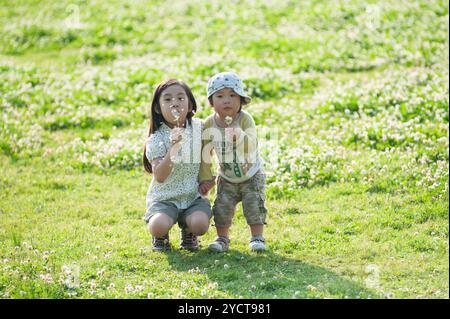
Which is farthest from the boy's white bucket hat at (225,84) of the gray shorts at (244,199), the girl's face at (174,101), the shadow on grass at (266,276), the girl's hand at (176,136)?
the shadow on grass at (266,276)

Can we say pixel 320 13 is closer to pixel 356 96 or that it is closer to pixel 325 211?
pixel 356 96

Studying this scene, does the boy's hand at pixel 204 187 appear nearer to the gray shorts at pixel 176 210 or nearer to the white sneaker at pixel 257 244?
the gray shorts at pixel 176 210

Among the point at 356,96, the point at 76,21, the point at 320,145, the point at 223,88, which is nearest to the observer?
the point at 223,88

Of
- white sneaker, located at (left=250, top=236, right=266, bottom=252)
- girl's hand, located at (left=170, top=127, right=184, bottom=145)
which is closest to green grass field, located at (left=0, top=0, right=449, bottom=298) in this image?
white sneaker, located at (left=250, top=236, right=266, bottom=252)

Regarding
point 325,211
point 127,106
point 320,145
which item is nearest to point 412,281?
point 325,211

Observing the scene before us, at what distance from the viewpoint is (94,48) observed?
2098 cm

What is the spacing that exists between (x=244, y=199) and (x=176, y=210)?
0.83 metres

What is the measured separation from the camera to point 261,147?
12.1m

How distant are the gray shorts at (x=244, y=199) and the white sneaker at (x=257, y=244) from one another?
0.20 m

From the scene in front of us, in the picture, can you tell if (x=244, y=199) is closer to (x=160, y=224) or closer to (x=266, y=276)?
(x=160, y=224)

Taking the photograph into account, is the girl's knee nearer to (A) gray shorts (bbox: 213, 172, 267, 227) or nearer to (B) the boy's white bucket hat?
(A) gray shorts (bbox: 213, 172, 267, 227)

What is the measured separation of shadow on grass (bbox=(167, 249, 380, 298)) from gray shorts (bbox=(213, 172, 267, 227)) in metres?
0.42

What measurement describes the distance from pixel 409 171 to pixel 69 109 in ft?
25.7
